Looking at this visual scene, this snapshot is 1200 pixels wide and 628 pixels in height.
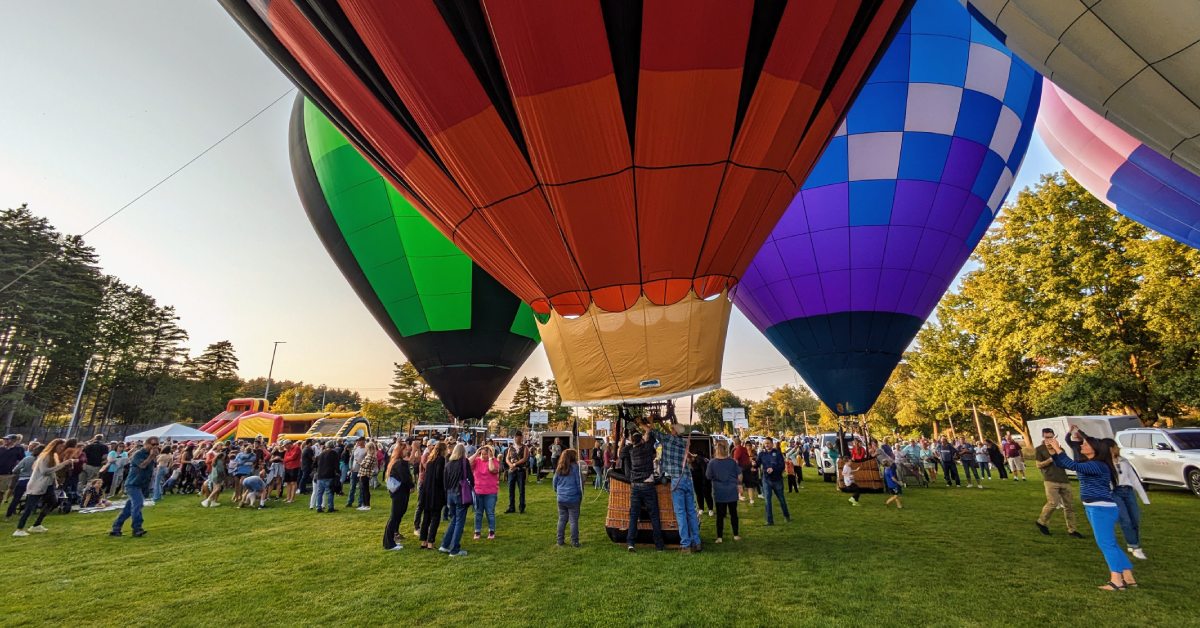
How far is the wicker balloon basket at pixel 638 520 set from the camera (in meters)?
6.02

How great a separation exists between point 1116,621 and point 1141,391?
1865 cm

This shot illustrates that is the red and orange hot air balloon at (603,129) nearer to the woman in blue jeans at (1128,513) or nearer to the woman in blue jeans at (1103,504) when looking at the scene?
the woman in blue jeans at (1103,504)

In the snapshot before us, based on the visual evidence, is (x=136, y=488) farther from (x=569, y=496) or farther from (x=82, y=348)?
(x=82, y=348)

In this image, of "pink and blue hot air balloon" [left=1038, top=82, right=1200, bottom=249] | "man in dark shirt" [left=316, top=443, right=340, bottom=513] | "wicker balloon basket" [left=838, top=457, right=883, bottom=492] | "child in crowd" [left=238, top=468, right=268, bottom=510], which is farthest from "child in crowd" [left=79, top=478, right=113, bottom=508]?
"pink and blue hot air balloon" [left=1038, top=82, right=1200, bottom=249]

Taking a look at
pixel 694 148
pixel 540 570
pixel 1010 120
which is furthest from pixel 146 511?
pixel 1010 120

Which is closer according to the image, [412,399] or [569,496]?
[569,496]

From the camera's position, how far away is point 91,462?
980 centimetres

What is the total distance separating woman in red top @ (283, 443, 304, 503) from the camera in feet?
34.0

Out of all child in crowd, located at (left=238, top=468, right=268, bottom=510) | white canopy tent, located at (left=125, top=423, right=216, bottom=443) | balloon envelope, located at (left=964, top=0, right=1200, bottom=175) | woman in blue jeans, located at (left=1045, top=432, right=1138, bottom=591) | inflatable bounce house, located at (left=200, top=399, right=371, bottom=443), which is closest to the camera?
balloon envelope, located at (left=964, top=0, right=1200, bottom=175)

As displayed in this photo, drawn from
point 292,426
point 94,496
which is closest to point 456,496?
point 94,496

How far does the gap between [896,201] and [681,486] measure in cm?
829

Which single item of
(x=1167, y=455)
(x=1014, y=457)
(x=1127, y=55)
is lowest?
(x=1014, y=457)

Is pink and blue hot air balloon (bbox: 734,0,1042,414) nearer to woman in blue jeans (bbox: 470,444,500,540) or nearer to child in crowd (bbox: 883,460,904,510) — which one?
child in crowd (bbox: 883,460,904,510)

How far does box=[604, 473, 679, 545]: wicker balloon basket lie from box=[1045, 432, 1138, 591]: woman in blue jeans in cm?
380
